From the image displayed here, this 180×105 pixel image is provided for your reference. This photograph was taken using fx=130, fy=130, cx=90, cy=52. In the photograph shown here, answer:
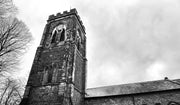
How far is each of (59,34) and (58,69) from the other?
6650mm

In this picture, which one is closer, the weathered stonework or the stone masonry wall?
the weathered stonework

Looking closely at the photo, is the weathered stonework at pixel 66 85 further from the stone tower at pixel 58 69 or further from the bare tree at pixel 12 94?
the bare tree at pixel 12 94

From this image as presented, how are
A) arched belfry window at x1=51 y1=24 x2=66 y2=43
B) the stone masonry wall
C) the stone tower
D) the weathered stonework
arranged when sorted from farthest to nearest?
arched belfry window at x1=51 y1=24 x2=66 y2=43 < the stone masonry wall < the weathered stonework < the stone tower

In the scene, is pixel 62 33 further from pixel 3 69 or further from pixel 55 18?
pixel 3 69

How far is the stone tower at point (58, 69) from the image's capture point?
14.0 metres

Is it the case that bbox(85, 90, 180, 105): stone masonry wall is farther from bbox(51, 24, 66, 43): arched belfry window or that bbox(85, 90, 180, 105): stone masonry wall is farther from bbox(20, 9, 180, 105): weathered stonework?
bbox(51, 24, 66, 43): arched belfry window

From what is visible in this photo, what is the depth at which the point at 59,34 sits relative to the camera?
20.4 meters

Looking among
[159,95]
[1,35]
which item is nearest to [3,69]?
[1,35]

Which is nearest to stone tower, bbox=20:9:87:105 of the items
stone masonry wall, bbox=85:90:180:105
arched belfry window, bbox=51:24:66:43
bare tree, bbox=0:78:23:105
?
arched belfry window, bbox=51:24:66:43

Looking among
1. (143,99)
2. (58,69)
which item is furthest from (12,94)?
(143,99)

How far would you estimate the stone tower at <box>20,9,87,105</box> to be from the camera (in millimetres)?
14023

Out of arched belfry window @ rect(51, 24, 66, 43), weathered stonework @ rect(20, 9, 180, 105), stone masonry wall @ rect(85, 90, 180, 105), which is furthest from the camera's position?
arched belfry window @ rect(51, 24, 66, 43)

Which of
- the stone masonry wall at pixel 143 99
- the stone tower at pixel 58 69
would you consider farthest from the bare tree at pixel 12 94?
the stone masonry wall at pixel 143 99

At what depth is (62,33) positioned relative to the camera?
2059cm
